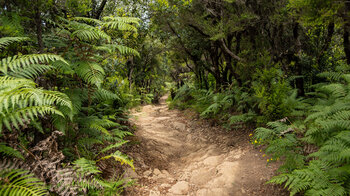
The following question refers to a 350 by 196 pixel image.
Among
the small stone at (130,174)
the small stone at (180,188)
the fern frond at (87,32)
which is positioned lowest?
the small stone at (180,188)

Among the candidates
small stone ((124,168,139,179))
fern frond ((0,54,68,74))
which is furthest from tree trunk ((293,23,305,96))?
fern frond ((0,54,68,74))

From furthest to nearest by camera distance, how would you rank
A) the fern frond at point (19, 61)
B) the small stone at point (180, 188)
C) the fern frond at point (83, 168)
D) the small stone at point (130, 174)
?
1. the small stone at point (130, 174)
2. the small stone at point (180, 188)
3. the fern frond at point (83, 168)
4. the fern frond at point (19, 61)

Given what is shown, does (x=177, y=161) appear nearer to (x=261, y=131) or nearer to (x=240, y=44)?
(x=261, y=131)

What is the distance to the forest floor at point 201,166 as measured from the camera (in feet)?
10.4

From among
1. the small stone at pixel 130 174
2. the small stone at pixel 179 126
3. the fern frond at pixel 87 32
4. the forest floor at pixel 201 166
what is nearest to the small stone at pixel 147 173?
the forest floor at pixel 201 166

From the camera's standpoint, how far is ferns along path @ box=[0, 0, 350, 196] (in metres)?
2.19

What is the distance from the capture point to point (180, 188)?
342 cm

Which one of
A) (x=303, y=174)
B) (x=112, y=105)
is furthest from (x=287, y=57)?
(x=112, y=105)

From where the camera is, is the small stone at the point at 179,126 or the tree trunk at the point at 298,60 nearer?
the tree trunk at the point at 298,60

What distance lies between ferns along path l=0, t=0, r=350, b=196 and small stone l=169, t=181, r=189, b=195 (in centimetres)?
2

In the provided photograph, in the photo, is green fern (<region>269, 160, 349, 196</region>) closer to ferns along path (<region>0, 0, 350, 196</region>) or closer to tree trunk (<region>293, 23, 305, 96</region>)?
ferns along path (<region>0, 0, 350, 196</region>)

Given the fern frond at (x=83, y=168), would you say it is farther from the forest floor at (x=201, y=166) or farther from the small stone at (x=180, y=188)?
the small stone at (x=180, y=188)

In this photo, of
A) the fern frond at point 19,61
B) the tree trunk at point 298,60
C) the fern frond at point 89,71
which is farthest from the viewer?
the tree trunk at point 298,60

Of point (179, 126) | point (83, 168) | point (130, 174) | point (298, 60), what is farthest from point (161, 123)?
point (83, 168)
